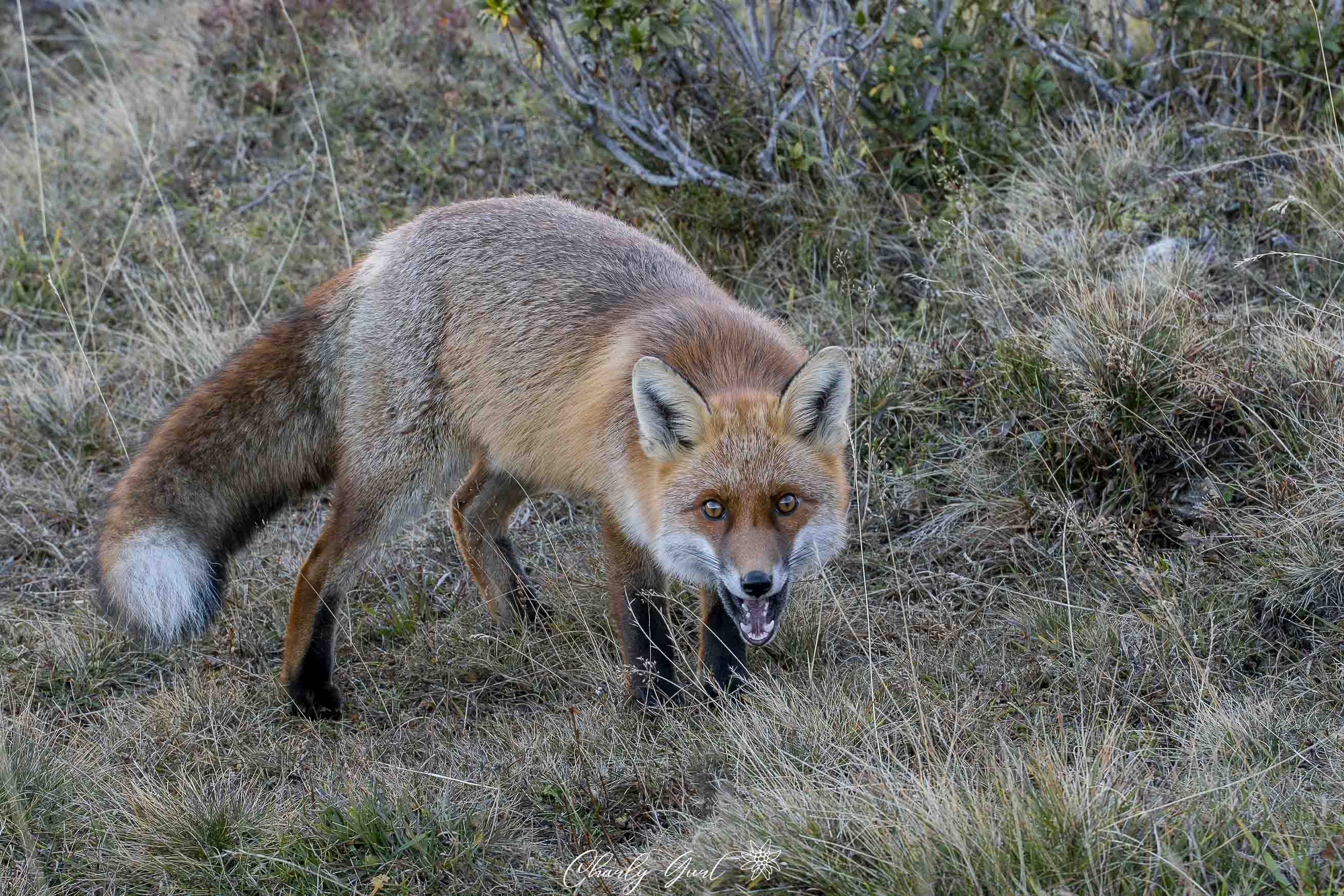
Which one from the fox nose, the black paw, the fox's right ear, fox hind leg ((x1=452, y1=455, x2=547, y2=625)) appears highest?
the fox's right ear

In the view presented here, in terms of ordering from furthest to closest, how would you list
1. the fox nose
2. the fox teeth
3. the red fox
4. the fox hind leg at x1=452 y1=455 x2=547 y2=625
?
the fox hind leg at x1=452 y1=455 x2=547 y2=625, the red fox, the fox teeth, the fox nose

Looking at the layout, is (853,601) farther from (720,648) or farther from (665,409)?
(665,409)

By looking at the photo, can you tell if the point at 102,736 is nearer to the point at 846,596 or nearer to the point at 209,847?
the point at 209,847

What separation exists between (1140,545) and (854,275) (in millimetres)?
2179

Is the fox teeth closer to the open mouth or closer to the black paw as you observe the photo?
the open mouth

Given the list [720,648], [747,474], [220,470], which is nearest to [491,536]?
[220,470]

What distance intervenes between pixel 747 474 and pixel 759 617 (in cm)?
41

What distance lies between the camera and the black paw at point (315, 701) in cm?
429

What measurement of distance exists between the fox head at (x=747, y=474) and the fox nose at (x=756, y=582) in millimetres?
88

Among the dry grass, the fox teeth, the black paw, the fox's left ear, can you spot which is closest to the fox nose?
the fox teeth

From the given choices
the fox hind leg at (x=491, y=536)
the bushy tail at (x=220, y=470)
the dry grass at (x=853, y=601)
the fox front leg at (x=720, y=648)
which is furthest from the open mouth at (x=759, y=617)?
the bushy tail at (x=220, y=470)

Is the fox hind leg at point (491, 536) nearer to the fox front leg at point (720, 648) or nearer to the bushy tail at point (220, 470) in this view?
the bushy tail at point (220, 470)

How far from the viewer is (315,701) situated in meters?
4.32

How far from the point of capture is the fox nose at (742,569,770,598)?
10.6 ft
